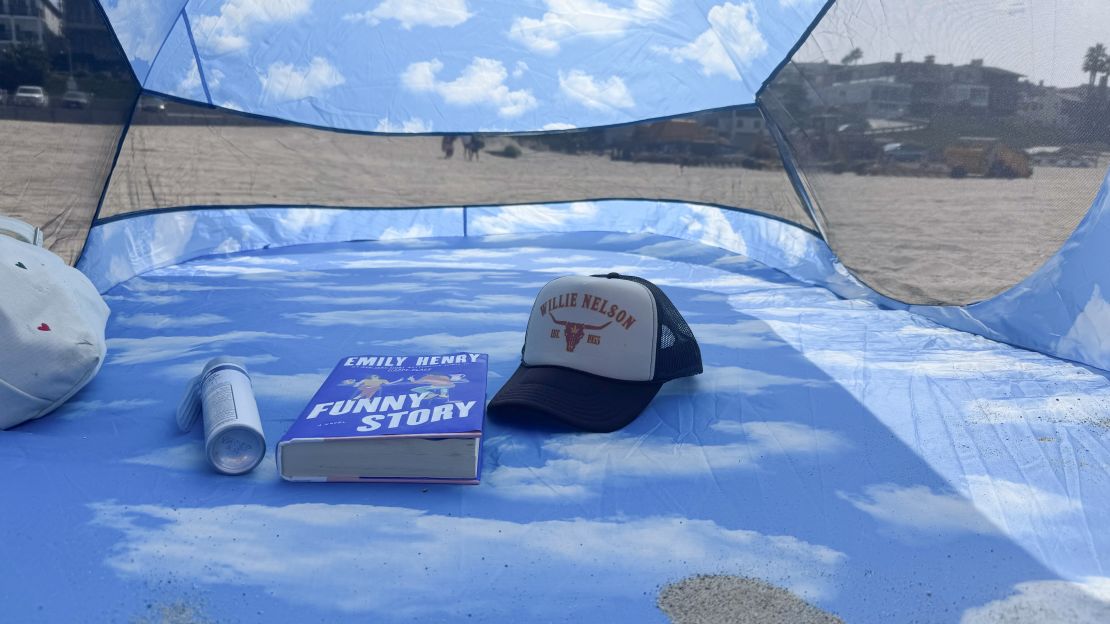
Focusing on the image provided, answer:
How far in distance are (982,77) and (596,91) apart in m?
1.98

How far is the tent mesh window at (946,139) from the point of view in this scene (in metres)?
2.04

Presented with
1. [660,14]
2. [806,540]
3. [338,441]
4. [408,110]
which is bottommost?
[806,540]

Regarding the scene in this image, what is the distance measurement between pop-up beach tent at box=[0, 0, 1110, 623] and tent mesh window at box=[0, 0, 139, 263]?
1 centimetres

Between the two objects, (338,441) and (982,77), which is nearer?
(338,441)

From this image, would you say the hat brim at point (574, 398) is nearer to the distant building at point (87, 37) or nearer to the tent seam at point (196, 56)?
the distant building at point (87, 37)

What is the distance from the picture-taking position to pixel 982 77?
2234mm

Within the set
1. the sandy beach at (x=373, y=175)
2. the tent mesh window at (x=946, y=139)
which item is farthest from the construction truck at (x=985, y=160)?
the sandy beach at (x=373, y=175)

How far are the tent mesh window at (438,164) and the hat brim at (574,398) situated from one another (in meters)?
1.80

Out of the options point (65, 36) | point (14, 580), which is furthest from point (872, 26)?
point (14, 580)

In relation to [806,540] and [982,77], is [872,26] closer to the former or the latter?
[982,77]

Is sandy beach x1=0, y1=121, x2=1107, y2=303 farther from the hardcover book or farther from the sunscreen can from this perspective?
the hardcover book

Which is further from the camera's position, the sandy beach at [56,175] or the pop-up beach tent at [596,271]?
the sandy beach at [56,175]

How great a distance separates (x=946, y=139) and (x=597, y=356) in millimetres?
1332

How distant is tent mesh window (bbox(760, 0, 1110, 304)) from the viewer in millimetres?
2035
